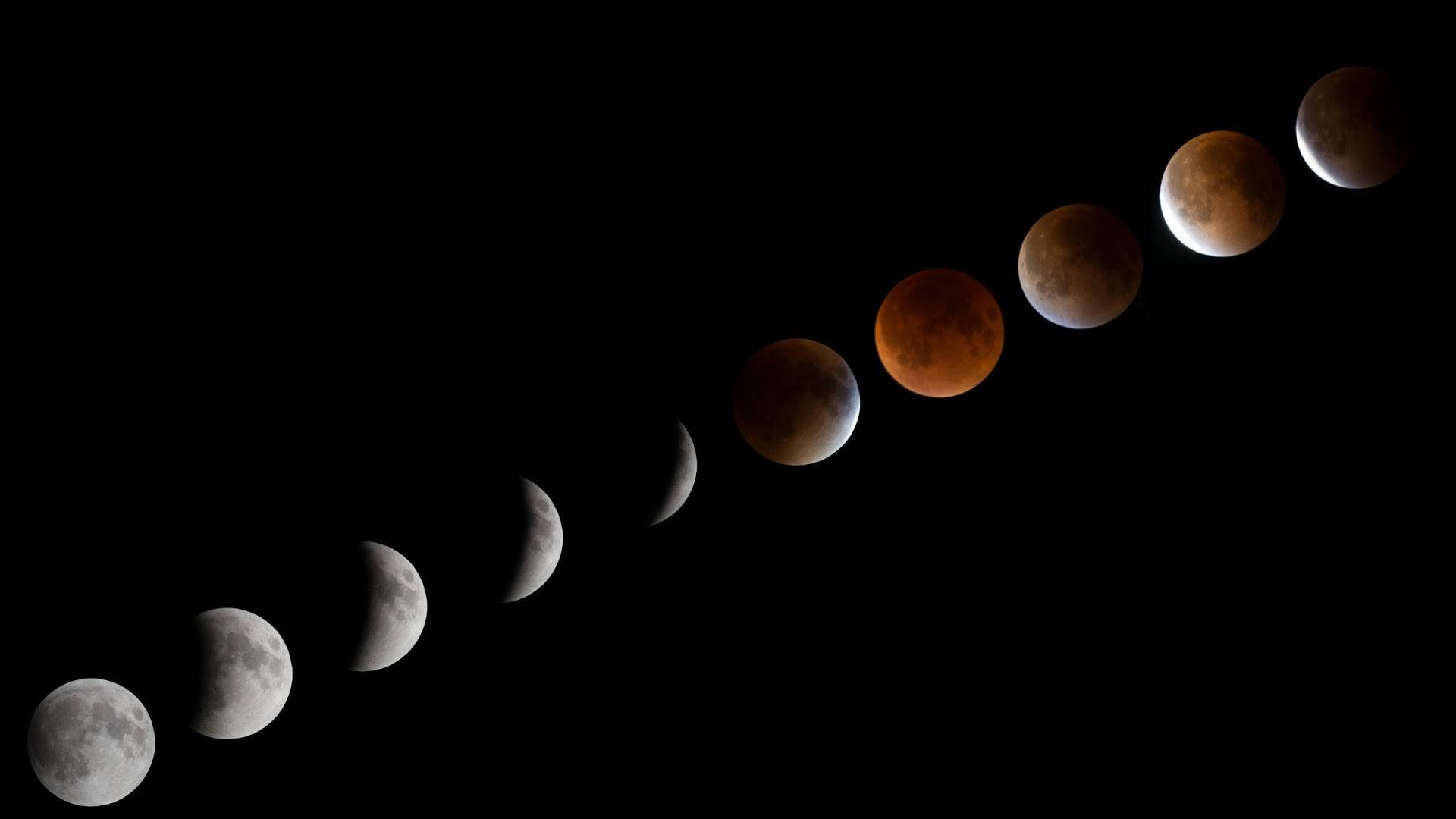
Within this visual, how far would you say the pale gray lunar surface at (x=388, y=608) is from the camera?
305 cm

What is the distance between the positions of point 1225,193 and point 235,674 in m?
3.32

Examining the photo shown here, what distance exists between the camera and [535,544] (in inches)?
126

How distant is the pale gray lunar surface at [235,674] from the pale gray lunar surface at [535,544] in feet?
2.27

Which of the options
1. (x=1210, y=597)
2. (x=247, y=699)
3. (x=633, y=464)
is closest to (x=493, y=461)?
(x=633, y=464)

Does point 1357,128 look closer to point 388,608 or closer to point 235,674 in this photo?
point 388,608

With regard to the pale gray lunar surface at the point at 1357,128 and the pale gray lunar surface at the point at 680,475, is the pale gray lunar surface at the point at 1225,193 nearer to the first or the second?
the pale gray lunar surface at the point at 1357,128

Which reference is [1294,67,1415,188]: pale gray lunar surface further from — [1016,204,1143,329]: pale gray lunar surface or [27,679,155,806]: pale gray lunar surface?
[27,679,155,806]: pale gray lunar surface

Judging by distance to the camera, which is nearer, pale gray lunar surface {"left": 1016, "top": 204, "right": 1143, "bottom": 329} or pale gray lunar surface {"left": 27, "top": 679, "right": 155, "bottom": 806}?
pale gray lunar surface {"left": 27, "top": 679, "right": 155, "bottom": 806}

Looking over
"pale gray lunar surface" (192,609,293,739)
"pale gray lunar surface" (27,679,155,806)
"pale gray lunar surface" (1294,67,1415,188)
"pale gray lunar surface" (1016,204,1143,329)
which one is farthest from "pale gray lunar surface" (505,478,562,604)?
"pale gray lunar surface" (1294,67,1415,188)

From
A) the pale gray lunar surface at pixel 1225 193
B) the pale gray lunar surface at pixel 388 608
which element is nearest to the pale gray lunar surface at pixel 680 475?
the pale gray lunar surface at pixel 388 608

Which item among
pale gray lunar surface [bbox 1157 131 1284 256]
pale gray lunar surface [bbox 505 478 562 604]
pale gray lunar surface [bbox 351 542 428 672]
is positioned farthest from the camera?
pale gray lunar surface [bbox 1157 131 1284 256]

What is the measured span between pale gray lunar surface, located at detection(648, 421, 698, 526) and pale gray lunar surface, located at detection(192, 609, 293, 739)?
1.19m

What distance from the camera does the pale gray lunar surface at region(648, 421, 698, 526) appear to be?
3.34 meters

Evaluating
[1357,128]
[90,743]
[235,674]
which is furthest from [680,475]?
[1357,128]
